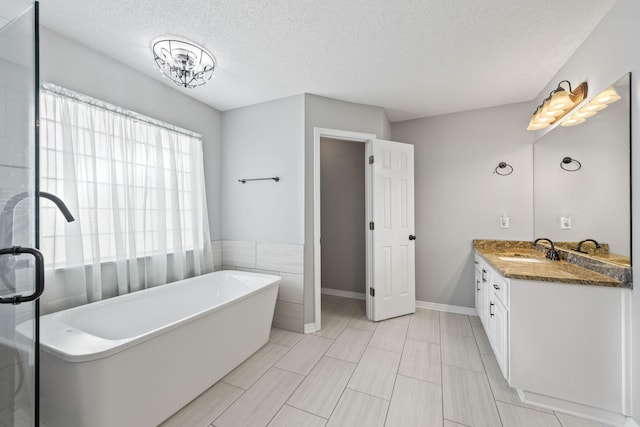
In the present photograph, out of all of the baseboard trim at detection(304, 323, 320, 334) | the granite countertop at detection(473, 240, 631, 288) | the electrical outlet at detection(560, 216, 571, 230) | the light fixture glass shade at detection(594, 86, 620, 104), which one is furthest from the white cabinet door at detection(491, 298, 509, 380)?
the baseboard trim at detection(304, 323, 320, 334)

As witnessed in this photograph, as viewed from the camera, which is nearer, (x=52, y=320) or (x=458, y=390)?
(x=52, y=320)

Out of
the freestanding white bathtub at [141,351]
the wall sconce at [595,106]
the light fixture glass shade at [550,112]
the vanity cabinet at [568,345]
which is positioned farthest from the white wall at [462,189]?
the freestanding white bathtub at [141,351]

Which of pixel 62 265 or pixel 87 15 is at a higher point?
pixel 87 15

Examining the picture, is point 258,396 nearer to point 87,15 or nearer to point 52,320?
point 52,320

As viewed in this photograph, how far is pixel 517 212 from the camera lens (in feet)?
9.42

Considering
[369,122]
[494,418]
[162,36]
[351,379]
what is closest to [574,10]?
[369,122]

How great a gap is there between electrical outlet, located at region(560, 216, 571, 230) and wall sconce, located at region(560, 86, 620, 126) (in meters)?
0.78

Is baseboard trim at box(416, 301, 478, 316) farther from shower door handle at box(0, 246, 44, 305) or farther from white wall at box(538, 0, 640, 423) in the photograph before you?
shower door handle at box(0, 246, 44, 305)

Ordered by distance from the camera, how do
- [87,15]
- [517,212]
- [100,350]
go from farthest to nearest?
[517,212]
[87,15]
[100,350]

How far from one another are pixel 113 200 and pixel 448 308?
3722 millimetres

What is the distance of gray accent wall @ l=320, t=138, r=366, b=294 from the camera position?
12.3 ft

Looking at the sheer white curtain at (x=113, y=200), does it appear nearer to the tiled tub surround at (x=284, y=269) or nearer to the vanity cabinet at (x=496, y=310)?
the tiled tub surround at (x=284, y=269)

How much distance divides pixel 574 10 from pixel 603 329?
1932 millimetres

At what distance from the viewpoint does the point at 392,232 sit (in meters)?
2.97
